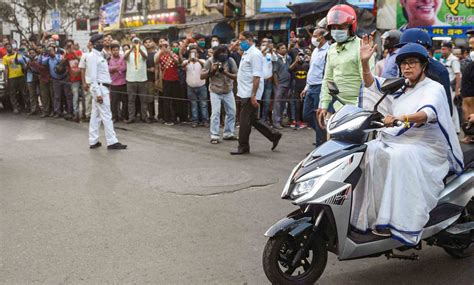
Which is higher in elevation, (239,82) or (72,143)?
(239,82)

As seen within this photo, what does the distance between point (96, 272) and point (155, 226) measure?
44.2 inches

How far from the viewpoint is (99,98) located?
8922mm

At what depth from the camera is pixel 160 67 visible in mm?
12406

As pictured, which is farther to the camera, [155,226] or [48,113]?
[48,113]

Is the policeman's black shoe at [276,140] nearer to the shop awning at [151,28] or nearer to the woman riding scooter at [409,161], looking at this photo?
the woman riding scooter at [409,161]

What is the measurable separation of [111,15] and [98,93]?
76.9ft

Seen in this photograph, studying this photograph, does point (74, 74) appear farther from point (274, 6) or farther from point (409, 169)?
point (409, 169)

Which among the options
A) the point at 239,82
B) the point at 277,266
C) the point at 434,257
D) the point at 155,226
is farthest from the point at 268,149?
the point at 277,266

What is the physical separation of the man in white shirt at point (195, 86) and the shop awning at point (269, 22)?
26.0 ft

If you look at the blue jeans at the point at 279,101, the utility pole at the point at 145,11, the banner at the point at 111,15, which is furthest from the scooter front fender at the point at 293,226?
the banner at the point at 111,15

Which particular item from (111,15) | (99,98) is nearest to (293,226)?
Result: (99,98)

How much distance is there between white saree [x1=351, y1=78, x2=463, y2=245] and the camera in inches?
142

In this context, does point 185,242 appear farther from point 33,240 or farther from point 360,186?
point 360,186

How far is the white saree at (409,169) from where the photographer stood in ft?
11.8
